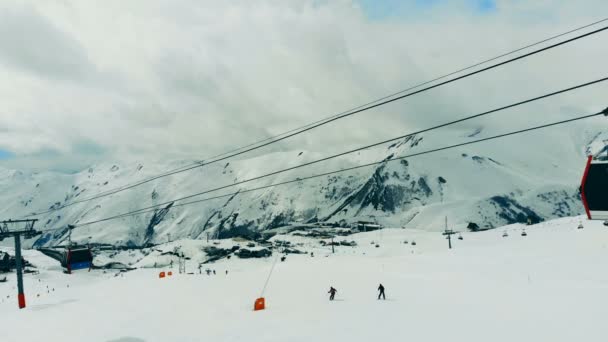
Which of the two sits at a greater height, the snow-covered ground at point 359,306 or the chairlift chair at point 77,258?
the chairlift chair at point 77,258

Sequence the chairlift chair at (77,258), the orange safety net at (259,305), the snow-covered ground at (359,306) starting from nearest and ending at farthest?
the snow-covered ground at (359,306)
the orange safety net at (259,305)
the chairlift chair at (77,258)

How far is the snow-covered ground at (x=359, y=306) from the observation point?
2669 centimetres

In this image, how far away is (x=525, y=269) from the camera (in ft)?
171

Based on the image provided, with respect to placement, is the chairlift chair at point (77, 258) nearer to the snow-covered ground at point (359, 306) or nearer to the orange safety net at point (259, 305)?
the snow-covered ground at point (359, 306)

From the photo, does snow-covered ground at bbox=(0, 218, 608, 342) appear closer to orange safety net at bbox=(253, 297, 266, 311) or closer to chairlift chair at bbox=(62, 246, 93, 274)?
orange safety net at bbox=(253, 297, 266, 311)

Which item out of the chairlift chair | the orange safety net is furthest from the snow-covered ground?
the chairlift chair

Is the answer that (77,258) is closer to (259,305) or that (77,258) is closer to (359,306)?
(259,305)

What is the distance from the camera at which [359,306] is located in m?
35.3

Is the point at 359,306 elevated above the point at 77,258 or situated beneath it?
situated beneath

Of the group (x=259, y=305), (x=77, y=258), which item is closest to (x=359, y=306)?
(x=259, y=305)

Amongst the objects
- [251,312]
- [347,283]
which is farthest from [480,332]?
[347,283]

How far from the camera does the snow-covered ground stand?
26.7 meters

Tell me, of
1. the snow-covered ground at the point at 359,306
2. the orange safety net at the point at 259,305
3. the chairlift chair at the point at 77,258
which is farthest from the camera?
the chairlift chair at the point at 77,258

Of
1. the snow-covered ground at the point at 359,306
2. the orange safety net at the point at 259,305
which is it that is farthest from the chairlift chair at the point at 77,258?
the orange safety net at the point at 259,305
